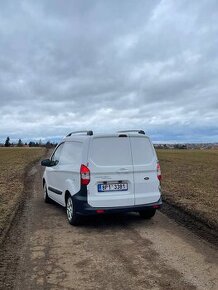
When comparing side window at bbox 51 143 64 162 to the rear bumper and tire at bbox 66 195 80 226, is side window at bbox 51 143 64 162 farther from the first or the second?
the rear bumper

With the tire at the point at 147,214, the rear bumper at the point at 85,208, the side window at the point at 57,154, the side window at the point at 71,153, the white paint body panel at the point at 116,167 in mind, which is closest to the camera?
the rear bumper at the point at 85,208

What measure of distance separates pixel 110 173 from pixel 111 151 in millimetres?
506

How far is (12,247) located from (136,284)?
2.65 m

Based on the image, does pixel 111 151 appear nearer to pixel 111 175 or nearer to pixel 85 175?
pixel 111 175

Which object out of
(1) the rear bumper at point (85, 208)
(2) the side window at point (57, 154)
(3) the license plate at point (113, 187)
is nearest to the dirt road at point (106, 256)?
(1) the rear bumper at point (85, 208)

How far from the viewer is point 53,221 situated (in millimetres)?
9273

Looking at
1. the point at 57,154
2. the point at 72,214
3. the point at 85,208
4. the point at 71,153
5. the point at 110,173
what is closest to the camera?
the point at 85,208

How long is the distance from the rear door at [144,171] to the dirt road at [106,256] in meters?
0.65

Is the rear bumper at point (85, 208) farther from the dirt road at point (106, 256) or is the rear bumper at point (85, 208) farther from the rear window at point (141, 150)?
the rear window at point (141, 150)

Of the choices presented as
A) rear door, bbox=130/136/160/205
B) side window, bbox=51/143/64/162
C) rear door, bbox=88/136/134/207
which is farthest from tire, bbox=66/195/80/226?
side window, bbox=51/143/64/162

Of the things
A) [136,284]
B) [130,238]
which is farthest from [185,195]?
[136,284]

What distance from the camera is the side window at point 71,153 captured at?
889cm

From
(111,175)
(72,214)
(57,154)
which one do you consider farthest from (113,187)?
(57,154)

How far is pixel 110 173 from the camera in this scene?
852 cm
